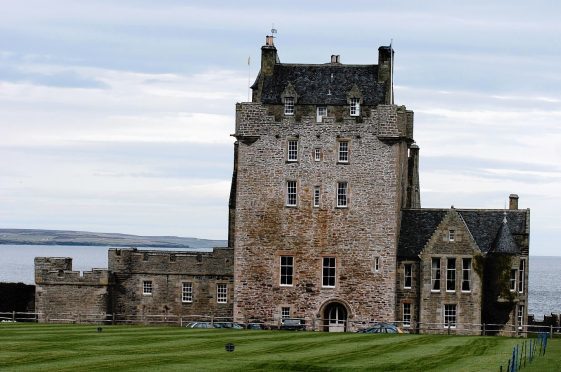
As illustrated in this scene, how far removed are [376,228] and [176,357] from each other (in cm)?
3434

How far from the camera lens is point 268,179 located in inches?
3113

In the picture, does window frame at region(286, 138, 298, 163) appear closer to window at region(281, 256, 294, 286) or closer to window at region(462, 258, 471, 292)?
window at region(281, 256, 294, 286)

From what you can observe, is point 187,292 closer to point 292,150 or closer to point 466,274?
point 292,150

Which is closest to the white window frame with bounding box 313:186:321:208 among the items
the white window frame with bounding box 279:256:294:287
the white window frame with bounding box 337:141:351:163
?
the white window frame with bounding box 337:141:351:163

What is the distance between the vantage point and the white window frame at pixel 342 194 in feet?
256

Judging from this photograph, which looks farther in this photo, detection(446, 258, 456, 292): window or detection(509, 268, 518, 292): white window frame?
detection(446, 258, 456, 292): window

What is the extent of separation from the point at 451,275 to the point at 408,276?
105 inches

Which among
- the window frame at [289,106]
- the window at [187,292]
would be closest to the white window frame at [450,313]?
the window frame at [289,106]

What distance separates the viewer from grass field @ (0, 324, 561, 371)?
42.4 meters

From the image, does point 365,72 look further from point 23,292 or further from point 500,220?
point 23,292

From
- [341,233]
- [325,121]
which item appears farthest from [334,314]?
[325,121]

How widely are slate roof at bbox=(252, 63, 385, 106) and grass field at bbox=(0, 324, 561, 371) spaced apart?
62.7ft

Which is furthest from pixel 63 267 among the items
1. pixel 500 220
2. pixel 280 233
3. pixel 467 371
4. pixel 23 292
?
pixel 467 371

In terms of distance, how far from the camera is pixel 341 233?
7806 centimetres
